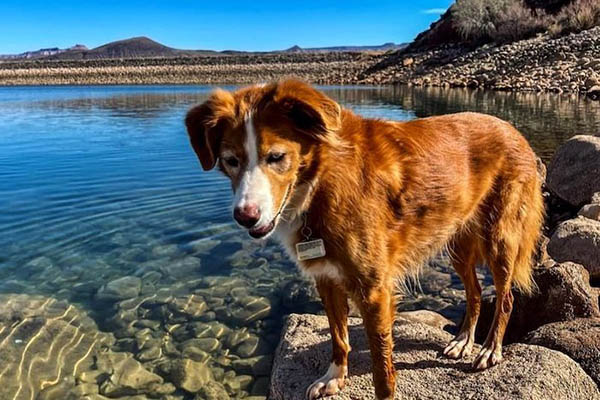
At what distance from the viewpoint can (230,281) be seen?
7.30m

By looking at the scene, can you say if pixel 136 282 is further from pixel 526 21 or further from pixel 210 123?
pixel 526 21

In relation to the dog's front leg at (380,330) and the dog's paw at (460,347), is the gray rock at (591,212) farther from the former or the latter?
the dog's front leg at (380,330)

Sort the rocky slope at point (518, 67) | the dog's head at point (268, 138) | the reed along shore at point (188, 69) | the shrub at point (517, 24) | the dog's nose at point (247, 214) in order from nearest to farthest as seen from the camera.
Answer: the dog's nose at point (247, 214)
the dog's head at point (268, 138)
the rocky slope at point (518, 67)
the shrub at point (517, 24)
the reed along shore at point (188, 69)

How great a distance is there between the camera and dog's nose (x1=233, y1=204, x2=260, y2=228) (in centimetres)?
312

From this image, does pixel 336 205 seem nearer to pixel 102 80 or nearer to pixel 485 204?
pixel 485 204

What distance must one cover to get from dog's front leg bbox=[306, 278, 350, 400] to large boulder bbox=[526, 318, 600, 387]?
1715 millimetres

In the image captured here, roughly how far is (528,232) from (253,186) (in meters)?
2.83

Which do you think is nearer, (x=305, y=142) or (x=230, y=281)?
(x=305, y=142)

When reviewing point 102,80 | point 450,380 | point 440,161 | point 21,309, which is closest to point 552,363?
point 450,380

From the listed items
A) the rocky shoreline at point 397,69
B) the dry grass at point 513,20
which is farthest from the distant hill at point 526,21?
the rocky shoreline at point 397,69

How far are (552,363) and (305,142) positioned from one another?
2.51 meters

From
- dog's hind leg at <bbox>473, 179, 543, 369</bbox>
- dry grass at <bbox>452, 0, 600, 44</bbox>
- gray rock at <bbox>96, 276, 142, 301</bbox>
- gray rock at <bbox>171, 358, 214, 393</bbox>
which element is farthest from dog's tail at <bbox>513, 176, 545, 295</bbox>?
dry grass at <bbox>452, 0, 600, 44</bbox>

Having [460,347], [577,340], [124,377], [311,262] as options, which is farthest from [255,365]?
[577,340]

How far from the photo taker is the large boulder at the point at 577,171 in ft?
28.6
